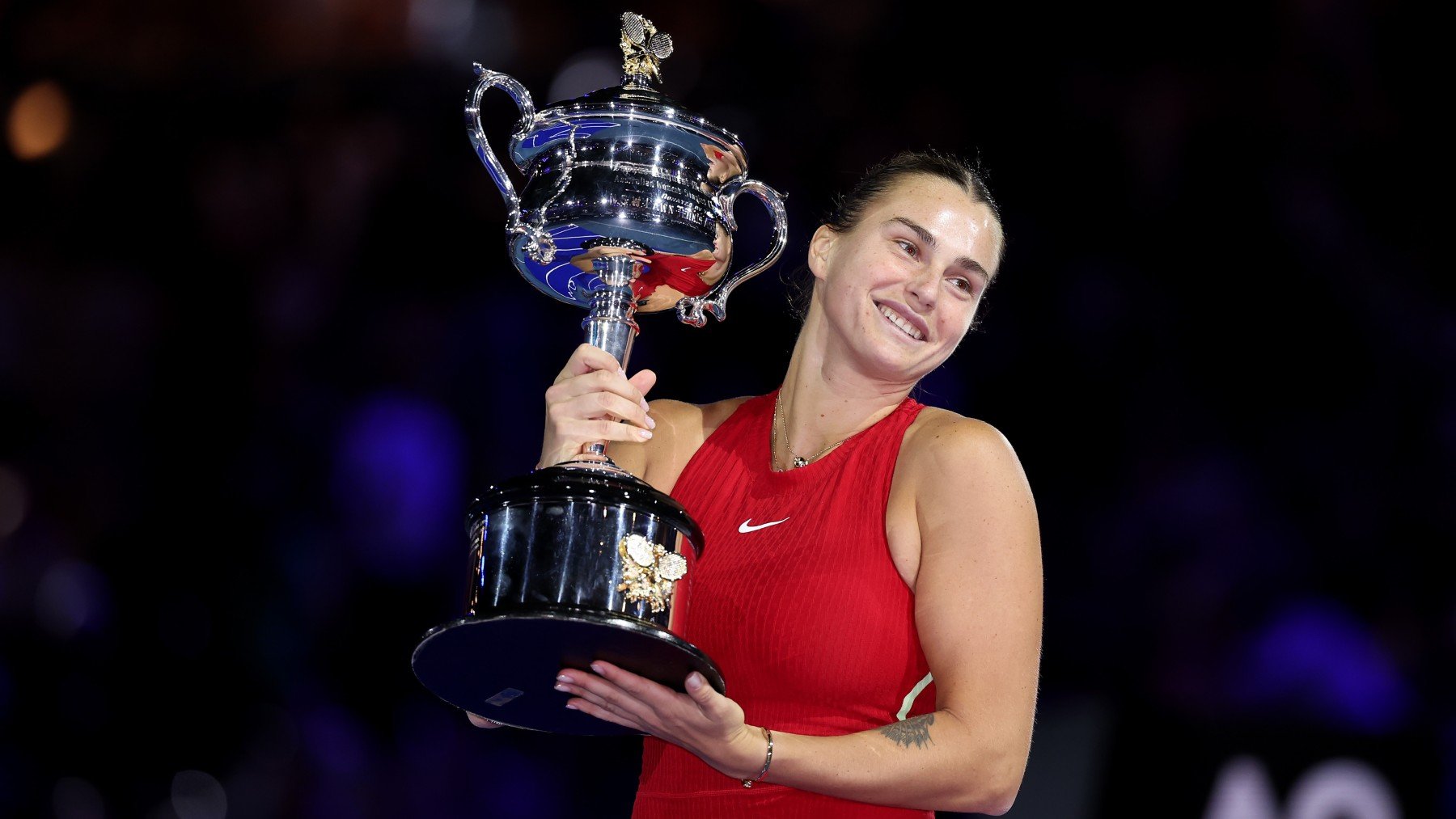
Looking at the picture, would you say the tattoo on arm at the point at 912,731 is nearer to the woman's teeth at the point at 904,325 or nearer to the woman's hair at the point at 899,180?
the woman's teeth at the point at 904,325

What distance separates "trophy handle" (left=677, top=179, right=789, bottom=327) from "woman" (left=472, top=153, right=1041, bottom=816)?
146 millimetres

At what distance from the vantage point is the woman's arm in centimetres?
133

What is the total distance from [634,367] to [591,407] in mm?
1638

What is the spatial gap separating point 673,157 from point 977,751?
0.79 metres

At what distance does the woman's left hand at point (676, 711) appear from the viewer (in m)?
1.28

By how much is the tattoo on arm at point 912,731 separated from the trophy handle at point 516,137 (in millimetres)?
699

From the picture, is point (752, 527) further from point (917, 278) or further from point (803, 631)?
point (917, 278)
